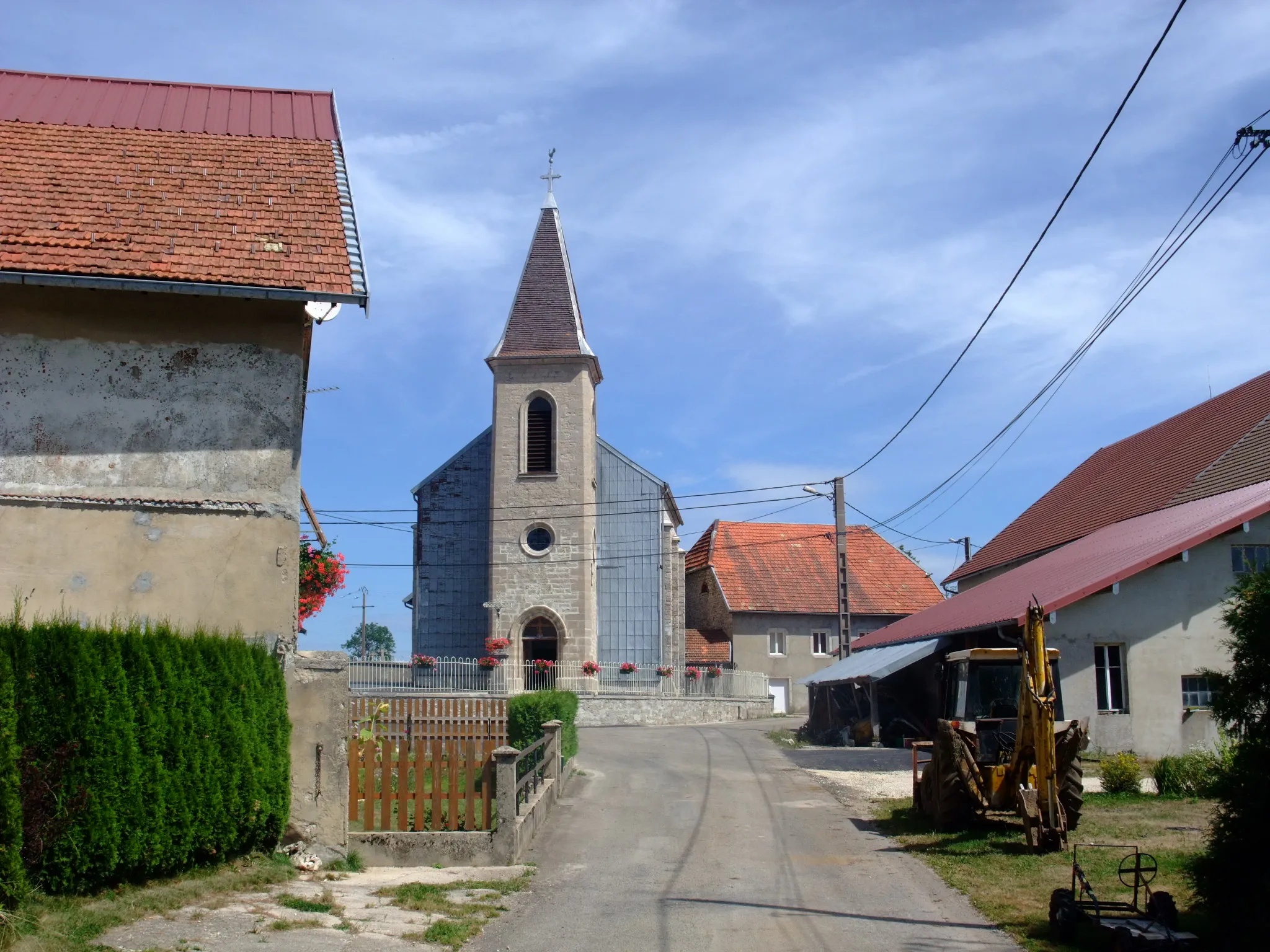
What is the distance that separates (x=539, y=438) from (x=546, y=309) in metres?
4.62

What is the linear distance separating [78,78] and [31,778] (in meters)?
11.3

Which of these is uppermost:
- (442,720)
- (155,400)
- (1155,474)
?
(1155,474)

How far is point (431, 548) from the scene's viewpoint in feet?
134

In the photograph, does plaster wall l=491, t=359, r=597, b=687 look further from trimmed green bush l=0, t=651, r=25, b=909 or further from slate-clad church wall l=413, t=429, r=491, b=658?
trimmed green bush l=0, t=651, r=25, b=909

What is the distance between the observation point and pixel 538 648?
39.2 m

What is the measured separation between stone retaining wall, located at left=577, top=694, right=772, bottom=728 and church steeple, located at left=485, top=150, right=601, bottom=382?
1134cm

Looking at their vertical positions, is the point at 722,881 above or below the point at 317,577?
below

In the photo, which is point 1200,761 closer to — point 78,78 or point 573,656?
point 78,78

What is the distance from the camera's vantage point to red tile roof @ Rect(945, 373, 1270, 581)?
2775 cm

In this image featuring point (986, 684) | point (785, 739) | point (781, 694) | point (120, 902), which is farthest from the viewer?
point (781, 694)

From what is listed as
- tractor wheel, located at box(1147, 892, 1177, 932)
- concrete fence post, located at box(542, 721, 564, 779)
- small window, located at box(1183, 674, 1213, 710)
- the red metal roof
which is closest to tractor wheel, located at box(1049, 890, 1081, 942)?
tractor wheel, located at box(1147, 892, 1177, 932)

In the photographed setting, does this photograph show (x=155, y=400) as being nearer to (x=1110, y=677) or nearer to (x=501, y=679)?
(x=1110, y=677)

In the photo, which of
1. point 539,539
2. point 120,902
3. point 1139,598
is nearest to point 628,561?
point 539,539

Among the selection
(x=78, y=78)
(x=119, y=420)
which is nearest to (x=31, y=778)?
(x=119, y=420)
